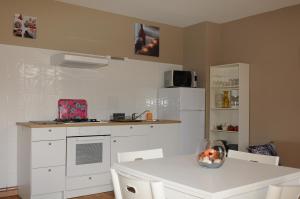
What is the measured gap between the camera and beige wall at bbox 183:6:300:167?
4.29 metres

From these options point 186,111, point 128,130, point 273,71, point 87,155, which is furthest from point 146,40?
point 87,155

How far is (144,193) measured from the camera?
1392 mm

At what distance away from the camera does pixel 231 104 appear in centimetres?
491

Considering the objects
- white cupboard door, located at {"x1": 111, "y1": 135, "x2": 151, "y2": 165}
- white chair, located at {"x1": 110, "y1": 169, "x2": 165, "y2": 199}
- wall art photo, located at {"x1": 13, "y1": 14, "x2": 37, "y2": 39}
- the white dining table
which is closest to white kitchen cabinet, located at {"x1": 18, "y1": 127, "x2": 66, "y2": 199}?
white cupboard door, located at {"x1": 111, "y1": 135, "x2": 151, "y2": 165}

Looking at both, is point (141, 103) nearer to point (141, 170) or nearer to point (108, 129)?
point (108, 129)

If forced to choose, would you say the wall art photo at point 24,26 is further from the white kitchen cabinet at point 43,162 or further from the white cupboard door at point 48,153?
the white cupboard door at point 48,153

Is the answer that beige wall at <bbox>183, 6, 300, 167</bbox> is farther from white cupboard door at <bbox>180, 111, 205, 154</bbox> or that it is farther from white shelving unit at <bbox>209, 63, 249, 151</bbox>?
white cupboard door at <bbox>180, 111, 205, 154</bbox>

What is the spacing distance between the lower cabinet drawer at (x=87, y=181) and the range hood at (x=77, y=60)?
1.43 meters

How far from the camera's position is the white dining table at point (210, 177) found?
1404 millimetres

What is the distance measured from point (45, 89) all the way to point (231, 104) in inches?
110

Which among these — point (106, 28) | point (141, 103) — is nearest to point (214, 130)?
point (141, 103)

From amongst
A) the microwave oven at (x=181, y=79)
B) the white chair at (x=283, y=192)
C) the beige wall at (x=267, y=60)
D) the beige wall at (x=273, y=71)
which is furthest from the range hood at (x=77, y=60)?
the white chair at (x=283, y=192)

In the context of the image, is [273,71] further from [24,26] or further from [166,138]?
[24,26]

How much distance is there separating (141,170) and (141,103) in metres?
3.23
